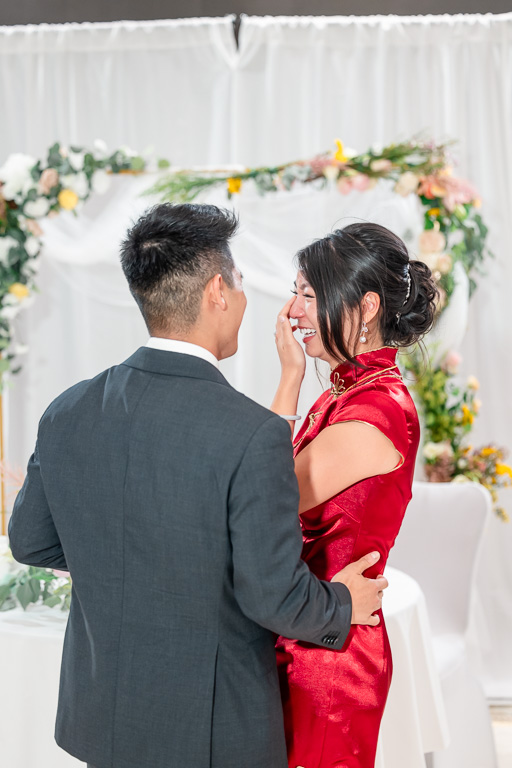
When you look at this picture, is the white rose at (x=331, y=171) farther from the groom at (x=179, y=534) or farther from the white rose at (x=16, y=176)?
the groom at (x=179, y=534)

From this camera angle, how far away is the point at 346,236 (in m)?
1.58

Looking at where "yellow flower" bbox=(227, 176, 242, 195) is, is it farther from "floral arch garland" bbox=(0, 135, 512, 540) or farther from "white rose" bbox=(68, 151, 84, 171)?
"white rose" bbox=(68, 151, 84, 171)

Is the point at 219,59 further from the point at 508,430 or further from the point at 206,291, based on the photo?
the point at 206,291

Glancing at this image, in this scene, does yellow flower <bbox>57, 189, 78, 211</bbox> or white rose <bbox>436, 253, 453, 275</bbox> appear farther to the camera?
white rose <bbox>436, 253, 453, 275</bbox>

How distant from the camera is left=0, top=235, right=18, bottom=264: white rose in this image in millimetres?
3238

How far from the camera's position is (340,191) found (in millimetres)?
3371

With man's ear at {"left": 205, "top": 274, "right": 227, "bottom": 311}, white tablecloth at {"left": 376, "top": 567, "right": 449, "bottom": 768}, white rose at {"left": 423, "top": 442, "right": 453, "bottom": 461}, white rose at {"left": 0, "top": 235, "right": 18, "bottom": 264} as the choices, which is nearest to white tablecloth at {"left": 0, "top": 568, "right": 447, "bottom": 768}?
white tablecloth at {"left": 376, "top": 567, "right": 449, "bottom": 768}

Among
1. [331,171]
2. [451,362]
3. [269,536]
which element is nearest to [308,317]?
[269,536]

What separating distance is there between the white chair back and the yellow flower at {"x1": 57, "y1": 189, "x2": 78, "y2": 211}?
1845 millimetres

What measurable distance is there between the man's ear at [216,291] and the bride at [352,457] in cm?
33

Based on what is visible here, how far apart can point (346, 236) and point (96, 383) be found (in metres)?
0.61

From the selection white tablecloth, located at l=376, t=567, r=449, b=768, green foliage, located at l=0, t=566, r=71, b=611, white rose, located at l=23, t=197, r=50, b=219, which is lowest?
white tablecloth, located at l=376, t=567, r=449, b=768

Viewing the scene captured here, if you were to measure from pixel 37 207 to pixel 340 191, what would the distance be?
128 cm

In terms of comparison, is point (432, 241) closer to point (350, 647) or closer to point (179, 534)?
point (350, 647)
